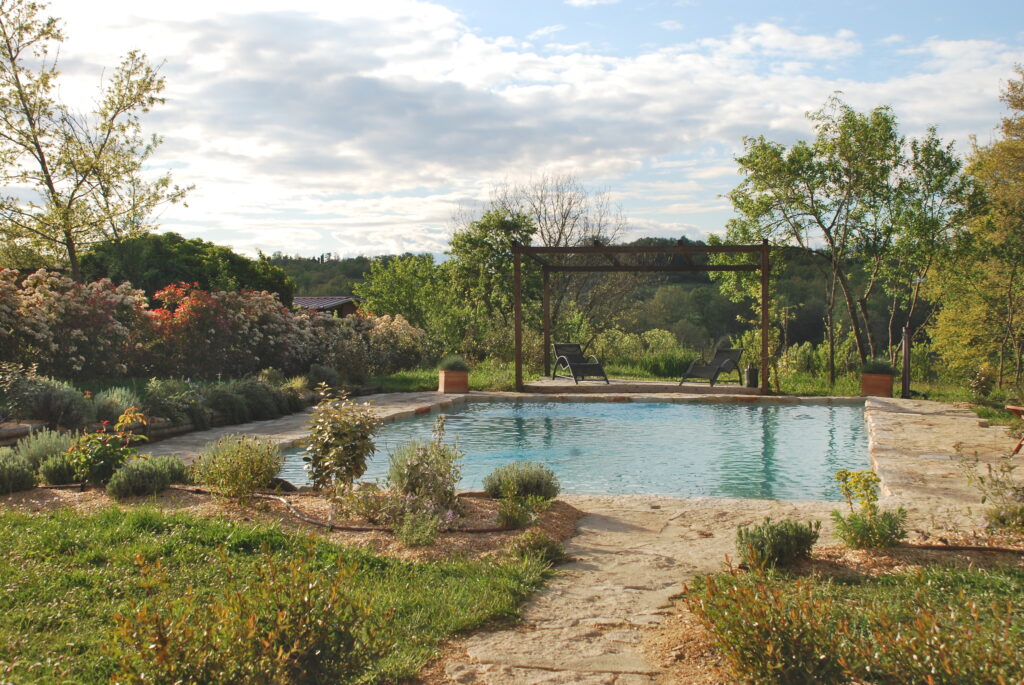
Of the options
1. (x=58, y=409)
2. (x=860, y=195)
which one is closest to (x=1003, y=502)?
(x=58, y=409)

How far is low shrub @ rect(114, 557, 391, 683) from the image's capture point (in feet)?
6.96

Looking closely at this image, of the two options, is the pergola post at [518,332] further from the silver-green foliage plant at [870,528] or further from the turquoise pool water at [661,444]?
the silver-green foliage plant at [870,528]

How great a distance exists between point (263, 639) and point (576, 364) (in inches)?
438

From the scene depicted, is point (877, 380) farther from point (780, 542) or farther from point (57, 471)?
point (57, 471)

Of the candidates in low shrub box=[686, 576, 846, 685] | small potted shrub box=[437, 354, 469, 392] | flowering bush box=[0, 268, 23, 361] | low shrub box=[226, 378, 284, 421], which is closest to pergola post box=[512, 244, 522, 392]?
small potted shrub box=[437, 354, 469, 392]

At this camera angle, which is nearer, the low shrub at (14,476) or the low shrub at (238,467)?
the low shrub at (238,467)

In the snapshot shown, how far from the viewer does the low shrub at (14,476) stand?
5.27 metres

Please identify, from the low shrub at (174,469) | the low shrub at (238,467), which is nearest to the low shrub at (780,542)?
the low shrub at (238,467)

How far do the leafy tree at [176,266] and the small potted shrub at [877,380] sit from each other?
11305 millimetres

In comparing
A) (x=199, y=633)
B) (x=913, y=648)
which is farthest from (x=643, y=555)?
(x=199, y=633)

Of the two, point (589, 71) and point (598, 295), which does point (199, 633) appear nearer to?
point (589, 71)

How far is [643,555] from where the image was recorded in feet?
13.0

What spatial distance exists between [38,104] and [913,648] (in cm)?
1377

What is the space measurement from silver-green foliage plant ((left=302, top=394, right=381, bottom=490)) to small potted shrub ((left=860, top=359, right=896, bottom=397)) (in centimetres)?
922
